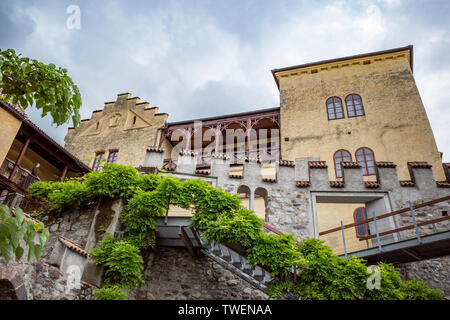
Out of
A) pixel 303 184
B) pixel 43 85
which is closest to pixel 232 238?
pixel 303 184

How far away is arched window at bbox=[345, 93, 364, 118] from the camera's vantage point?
53.1ft

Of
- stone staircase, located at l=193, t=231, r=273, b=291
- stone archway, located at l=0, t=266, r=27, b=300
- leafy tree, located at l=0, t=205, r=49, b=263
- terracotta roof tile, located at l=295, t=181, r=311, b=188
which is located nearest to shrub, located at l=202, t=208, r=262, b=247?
stone staircase, located at l=193, t=231, r=273, b=291

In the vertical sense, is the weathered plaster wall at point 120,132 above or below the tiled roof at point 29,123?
above

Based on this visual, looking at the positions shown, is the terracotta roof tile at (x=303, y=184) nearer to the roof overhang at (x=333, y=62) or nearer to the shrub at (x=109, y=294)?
the shrub at (x=109, y=294)

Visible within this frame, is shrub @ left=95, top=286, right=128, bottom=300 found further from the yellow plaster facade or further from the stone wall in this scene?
the yellow plaster facade

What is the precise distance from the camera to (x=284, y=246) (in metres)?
8.03

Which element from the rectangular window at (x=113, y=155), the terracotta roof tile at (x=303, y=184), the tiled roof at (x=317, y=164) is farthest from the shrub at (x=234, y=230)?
the rectangular window at (x=113, y=155)

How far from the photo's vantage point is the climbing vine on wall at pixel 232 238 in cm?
741

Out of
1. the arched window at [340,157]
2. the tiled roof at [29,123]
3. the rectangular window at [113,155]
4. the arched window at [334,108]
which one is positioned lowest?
the tiled roof at [29,123]

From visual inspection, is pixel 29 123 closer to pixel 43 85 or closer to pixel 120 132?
pixel 120 132

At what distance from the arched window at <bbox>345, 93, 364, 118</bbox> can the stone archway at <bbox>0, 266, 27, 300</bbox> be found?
14660 millimetres

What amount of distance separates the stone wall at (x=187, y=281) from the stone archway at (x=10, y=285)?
3.14m
